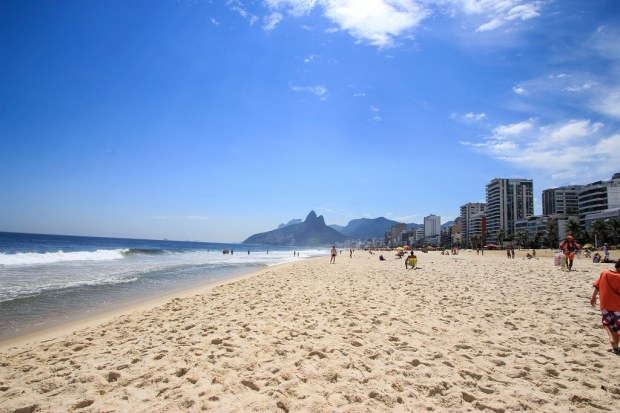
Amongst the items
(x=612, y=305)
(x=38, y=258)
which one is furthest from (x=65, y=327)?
(x=38, y=258)

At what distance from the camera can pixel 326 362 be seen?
189 inches

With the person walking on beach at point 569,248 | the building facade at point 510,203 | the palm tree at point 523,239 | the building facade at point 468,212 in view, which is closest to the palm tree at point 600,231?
the palm tree at point 523,239

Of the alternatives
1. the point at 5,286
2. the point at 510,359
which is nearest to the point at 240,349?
the point at 510,359

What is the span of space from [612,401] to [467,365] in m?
1.55

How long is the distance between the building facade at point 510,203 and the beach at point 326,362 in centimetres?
14844

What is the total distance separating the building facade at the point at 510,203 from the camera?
451 ft

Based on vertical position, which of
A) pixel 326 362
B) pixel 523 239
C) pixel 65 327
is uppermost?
pixel 523 239

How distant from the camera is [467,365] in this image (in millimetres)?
4695

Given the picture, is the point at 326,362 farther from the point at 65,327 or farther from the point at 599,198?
the point at 599,198

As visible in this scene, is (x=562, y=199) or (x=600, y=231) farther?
(x=562, y=199)

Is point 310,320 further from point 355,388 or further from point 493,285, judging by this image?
point 493,285

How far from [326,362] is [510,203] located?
160044 mm

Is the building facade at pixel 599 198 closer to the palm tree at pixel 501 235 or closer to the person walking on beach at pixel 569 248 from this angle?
the palm tree at pixel 501 235

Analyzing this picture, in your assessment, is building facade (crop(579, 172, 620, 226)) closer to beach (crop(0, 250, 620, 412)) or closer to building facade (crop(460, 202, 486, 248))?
building facade (crop(460, 202, 486, 248))
